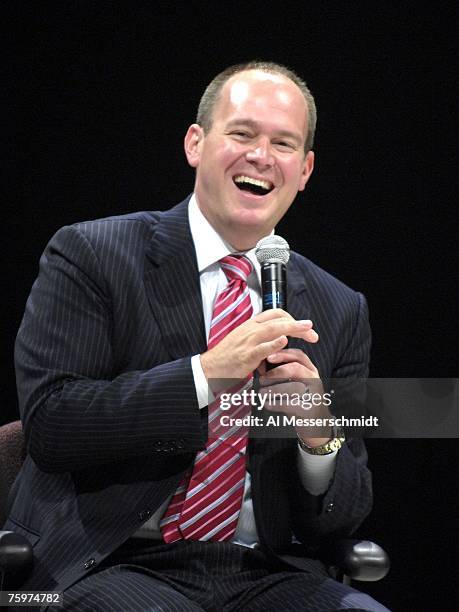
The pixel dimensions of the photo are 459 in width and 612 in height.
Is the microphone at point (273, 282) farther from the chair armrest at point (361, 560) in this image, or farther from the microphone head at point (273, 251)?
the chair armrest at point (361, 560)

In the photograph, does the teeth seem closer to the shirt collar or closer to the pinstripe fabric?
the shirt collar

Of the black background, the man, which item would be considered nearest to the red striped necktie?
the man

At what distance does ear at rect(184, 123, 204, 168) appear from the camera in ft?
8.07

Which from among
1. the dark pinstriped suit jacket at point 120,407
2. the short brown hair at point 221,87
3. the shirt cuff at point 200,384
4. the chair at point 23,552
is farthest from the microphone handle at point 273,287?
the short brown hair at point 221,87

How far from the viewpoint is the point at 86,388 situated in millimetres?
1976

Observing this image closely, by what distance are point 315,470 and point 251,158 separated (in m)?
0.82

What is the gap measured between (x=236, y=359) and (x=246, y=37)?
64.5 inches

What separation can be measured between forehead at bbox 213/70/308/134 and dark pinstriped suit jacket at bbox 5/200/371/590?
33cm

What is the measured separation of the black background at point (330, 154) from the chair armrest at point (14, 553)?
1.23 meters

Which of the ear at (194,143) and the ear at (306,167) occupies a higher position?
the ear at (194,143)

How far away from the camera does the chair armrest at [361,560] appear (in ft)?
6.86

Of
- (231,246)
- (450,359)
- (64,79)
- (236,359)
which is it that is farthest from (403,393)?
(64,79)

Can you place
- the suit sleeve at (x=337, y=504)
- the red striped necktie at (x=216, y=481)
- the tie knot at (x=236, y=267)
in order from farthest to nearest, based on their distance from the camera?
1. the tie knot at (x=236, y=267)
2. the suit sleeve at (x=337, y=504)
3. the red striped necktie at (x=216, y=481)

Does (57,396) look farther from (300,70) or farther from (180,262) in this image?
(300,70)
